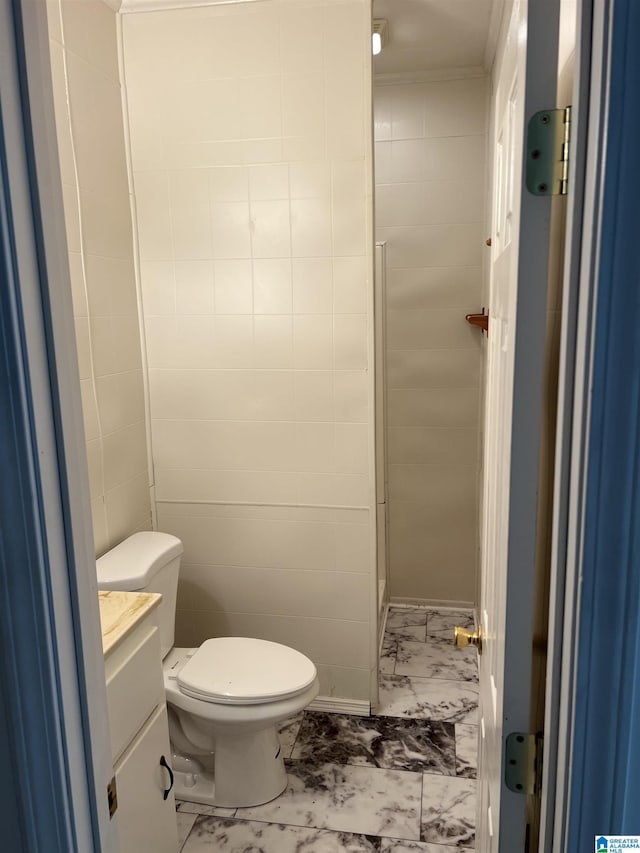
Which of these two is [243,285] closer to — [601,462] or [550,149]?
[550,149]

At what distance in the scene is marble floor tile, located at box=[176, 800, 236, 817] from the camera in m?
2.14

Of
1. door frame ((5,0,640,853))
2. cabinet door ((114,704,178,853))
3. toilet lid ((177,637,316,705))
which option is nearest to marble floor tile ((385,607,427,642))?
toilet lid ((177,637,316,705))

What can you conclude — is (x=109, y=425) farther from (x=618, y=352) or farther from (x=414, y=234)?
(x=618, y=352)

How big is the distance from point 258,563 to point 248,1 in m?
2.00

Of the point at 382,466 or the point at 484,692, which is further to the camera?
the point at 382,466

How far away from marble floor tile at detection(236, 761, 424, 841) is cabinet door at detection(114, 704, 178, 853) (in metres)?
0.44

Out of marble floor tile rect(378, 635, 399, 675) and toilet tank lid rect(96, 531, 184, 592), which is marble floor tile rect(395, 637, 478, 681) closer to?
marble floor tile rect(378, 635, 399, 675)

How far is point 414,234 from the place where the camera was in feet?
10.2

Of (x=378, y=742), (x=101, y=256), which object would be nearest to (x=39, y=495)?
(x=101, y=256)

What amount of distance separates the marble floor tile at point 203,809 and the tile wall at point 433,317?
1.59 metres

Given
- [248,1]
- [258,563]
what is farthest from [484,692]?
[248,1]

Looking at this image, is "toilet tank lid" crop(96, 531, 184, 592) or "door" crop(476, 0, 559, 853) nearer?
"door" crop(476, 0, 559, 853)

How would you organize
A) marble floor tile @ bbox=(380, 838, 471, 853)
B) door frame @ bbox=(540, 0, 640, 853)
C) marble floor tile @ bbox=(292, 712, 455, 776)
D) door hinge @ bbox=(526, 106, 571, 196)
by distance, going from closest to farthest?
door frame @ bbox=(540, 0, 640, 853), door hinge @ bbox=(526, 106, 571, 196), marble floor tile @ bbox=(380, 838, 471, 853), marble floor tile @ bbox=(292, 712, 455, 776)

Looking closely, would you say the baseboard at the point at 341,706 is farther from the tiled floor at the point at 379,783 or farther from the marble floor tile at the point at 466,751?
the marble floor tile at the point at 466,751
